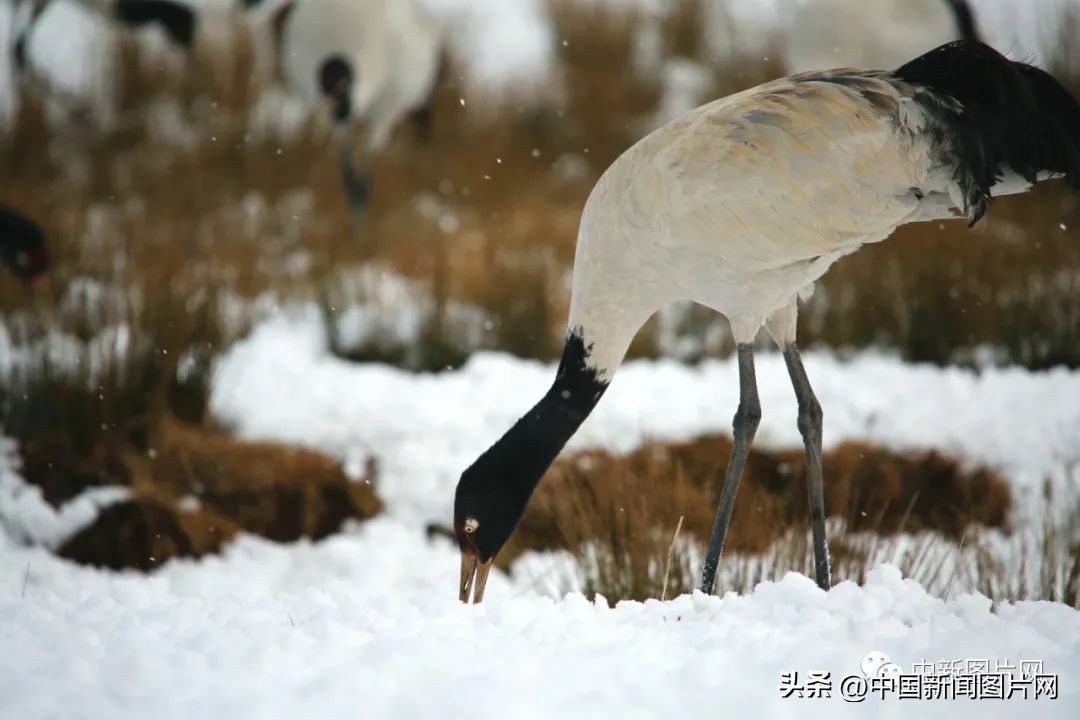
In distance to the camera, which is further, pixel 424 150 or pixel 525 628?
pixel 424 150

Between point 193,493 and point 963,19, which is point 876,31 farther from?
point 193,493

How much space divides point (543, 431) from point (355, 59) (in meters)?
4.72

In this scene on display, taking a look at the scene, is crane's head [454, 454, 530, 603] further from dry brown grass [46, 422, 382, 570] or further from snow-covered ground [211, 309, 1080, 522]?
dry brown grass [46, 422, 382, 570]

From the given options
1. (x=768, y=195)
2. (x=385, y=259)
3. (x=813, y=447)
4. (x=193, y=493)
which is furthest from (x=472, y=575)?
(x=385, y=259)

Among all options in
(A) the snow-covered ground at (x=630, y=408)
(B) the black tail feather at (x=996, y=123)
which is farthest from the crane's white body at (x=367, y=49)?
(B) the black tail feather at (x=996, y=123)

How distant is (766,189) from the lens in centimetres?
238

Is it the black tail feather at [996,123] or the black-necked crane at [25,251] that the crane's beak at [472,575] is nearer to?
the black tail feather at [996,123]

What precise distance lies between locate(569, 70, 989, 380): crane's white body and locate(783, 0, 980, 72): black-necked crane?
7.80ft

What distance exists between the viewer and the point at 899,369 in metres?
4.71

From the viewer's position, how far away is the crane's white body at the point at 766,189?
2.35 metres

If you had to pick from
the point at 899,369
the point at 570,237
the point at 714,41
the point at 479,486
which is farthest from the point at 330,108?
the point at 479,486

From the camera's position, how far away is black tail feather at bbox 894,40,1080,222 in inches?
90.5

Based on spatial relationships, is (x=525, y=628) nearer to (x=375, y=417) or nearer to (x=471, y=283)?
(x=375, y=417)

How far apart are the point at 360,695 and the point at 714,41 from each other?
747 cm
